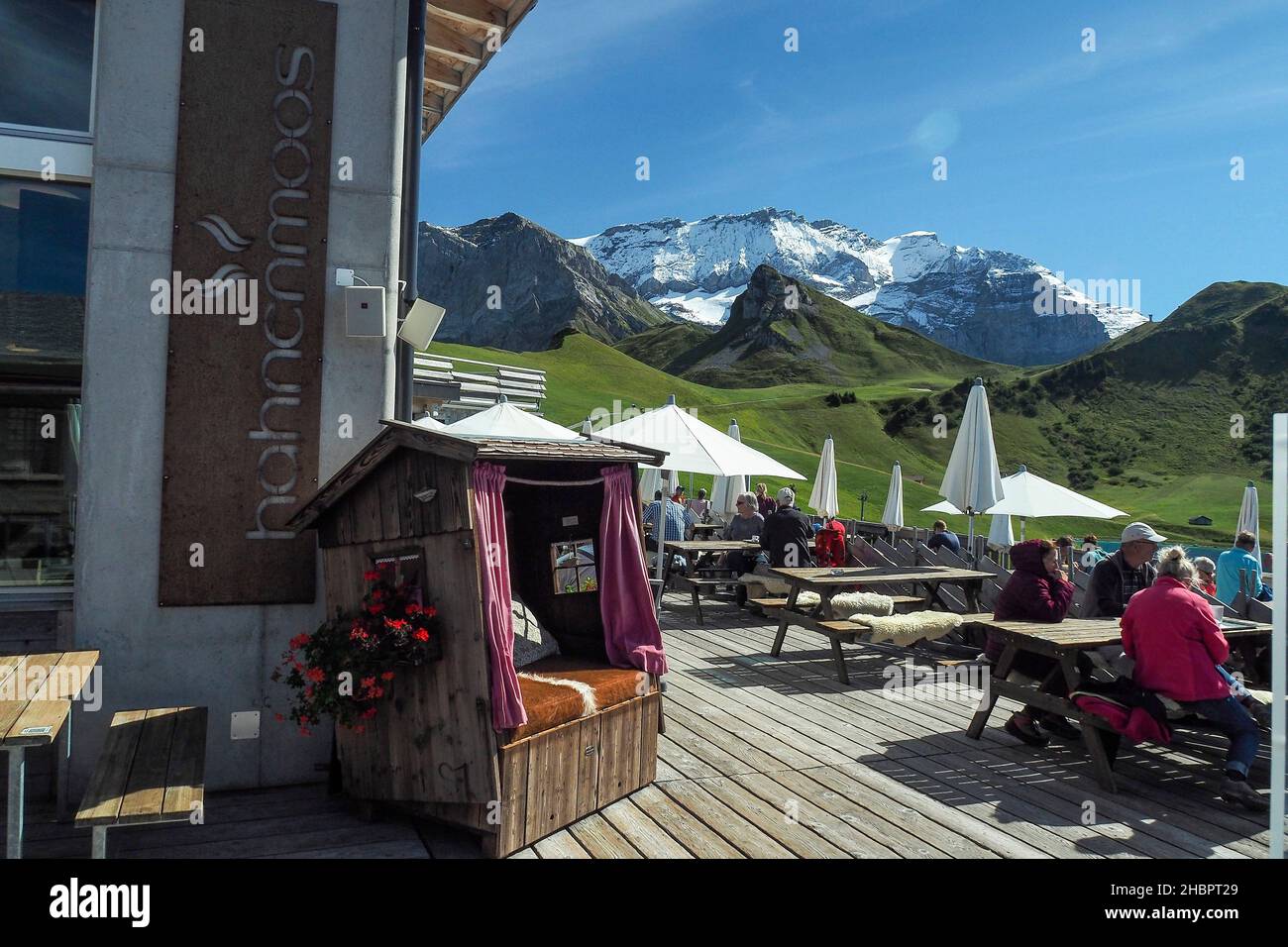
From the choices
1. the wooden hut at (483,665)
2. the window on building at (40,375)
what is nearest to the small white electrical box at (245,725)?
the wooden hut at (483,665)

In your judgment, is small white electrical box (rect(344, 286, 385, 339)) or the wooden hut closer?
the wooden hut

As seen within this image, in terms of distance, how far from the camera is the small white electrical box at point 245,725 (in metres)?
5.34

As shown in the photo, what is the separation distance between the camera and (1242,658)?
23.9ft

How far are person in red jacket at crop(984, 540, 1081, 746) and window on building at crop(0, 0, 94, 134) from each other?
7040mm

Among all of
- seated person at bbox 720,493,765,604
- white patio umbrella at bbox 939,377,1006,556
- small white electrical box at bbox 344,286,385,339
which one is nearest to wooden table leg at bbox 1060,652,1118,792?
white patio umbrella at bbox 939,377,1006,556

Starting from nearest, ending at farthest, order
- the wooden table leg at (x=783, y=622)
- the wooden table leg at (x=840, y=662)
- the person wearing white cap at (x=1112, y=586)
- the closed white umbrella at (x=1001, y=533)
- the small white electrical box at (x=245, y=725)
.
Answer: the small white electrical box at (x=245, y=725) → the person wearing white cap at (x=1112, y=586) → the wooden table leg at (x=840, y=662) → the wooden table leg at (x=783, y=622) → the closed white umbrella at (x=1001, y=533)

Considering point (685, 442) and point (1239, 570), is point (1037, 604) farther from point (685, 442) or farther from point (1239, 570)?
point (1239, 570)

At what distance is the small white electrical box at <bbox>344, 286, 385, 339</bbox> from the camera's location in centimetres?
548

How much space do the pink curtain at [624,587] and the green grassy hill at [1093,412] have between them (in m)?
86.0

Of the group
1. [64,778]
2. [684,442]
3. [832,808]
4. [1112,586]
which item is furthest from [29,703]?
[684,442]

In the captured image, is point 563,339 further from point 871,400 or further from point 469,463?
point 469,463

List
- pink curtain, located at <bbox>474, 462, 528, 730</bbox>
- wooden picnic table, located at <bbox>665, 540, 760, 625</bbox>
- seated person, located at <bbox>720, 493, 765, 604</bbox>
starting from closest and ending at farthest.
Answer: pink curtain, located at <bbox>474, 462, 528, 730</bbox> < wooden picnic table, located at <bbox>665, 540, 760, 625</bbox> < seated person, located at <bbox>720, 493, 765, 604</bbox>

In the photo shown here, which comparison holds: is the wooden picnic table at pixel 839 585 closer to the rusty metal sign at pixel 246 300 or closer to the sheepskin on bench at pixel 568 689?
the sheepskin on bench at pixel 568 689

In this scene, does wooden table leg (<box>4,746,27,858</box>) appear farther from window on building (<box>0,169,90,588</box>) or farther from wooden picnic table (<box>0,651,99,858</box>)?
window on building (<box>0,169,90,588</box>)
